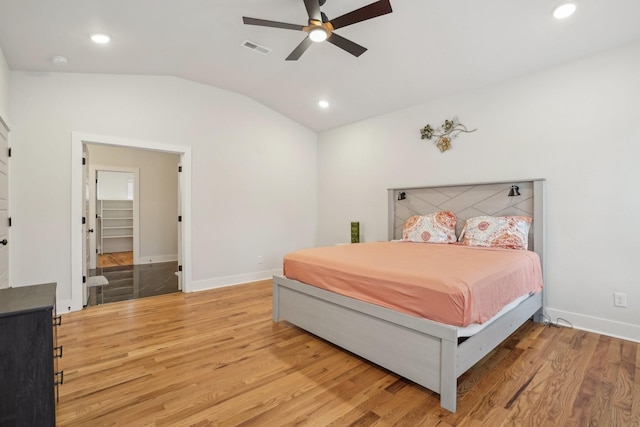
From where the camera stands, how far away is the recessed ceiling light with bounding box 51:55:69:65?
3.06 metres

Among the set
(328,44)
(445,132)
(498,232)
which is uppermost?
(328,44)

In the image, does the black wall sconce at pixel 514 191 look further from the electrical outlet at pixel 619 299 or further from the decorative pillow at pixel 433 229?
the electrical outlet at pixel 619 299

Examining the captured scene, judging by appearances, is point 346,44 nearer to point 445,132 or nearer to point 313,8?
point 313,8

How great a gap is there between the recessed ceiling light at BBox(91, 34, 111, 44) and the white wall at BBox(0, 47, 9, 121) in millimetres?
841

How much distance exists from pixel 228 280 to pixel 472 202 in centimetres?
356

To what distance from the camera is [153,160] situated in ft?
22.6

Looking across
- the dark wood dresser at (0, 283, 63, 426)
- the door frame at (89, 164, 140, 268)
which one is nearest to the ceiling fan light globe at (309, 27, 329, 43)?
the dark wood dresser at (0, 283, 63, 426)

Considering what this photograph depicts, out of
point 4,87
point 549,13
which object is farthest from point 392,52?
point 4,87

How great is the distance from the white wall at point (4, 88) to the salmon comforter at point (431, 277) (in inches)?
120

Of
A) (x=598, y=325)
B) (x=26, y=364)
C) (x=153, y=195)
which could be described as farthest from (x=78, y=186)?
(x=598, y=325)

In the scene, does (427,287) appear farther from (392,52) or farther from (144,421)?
(392,52)

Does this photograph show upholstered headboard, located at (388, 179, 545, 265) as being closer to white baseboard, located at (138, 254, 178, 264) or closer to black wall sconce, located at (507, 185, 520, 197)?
black wall sconce, located at (507, 185, 520, 197)

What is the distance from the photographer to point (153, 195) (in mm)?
6871

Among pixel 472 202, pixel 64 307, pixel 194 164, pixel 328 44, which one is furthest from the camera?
pixel 194 164
